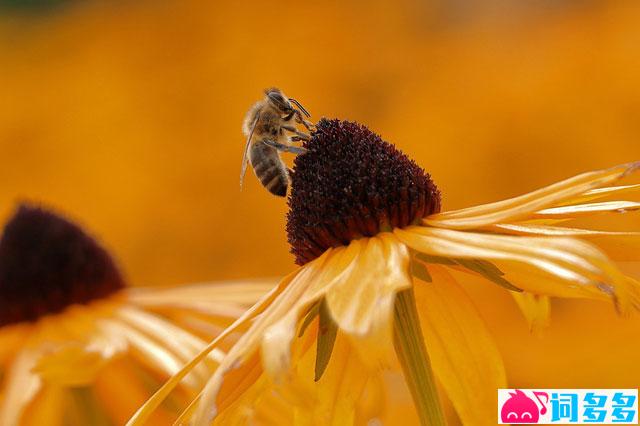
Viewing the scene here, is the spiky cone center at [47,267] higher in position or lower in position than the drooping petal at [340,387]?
higher

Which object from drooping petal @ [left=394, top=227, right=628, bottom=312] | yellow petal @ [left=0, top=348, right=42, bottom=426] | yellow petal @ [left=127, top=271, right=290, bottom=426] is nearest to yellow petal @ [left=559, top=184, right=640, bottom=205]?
drooping petal @ [left=394, top=227, right=628, bottom=312]

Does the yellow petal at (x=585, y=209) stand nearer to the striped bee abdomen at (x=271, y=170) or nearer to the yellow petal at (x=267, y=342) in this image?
the yellow petal at (x=267, y=342)

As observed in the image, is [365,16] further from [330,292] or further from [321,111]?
[330,292]

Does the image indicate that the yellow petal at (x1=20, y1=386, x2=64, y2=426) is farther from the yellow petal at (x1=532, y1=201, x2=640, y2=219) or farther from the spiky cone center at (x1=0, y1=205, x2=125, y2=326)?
the yellow petal at (x1=532, y1=201, x2=640, y2=219)

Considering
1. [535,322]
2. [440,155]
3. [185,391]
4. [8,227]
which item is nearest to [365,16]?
[440,155]

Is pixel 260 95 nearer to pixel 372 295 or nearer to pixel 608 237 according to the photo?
pixel 608 237

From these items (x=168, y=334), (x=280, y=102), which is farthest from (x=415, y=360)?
(x=168, y=334)

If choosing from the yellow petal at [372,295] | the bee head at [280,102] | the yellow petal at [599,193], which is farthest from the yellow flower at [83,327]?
the yellow petal at [599,193]
